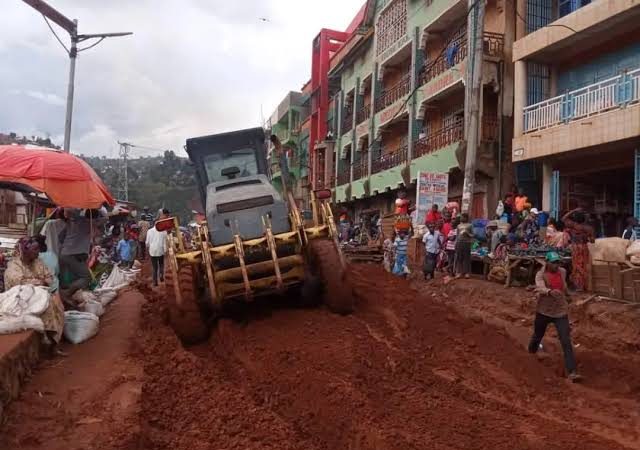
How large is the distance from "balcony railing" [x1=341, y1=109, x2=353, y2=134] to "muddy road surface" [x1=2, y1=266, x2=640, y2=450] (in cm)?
2328

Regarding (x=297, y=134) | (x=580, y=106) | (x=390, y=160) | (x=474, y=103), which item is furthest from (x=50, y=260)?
(x=297, y=134)

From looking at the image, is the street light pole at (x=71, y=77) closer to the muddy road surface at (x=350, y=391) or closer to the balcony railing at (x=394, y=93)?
the muddy road surface at (x=350, y=391)

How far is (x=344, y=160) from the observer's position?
32.1 metres

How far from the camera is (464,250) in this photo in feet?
43.8

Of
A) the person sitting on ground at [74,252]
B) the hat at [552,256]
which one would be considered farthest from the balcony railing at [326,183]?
the person sitting on ground at [74,252]

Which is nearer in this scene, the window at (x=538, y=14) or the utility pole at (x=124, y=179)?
the window at (x=538, y=14)

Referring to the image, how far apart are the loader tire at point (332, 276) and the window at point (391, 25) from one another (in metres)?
17.9

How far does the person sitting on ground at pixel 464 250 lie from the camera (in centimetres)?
1310

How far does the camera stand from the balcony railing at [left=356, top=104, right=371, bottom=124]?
28.4 metres

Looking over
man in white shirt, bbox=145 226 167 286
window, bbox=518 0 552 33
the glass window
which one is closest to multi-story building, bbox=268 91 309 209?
window, bbox=518 0 552 33

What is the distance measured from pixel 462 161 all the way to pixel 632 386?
448 inches

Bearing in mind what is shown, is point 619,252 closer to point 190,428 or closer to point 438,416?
point 438,416

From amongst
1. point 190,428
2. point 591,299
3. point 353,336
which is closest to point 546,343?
point 591,299

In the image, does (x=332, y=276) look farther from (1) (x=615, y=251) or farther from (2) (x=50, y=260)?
(1) (x=615, y=251)
